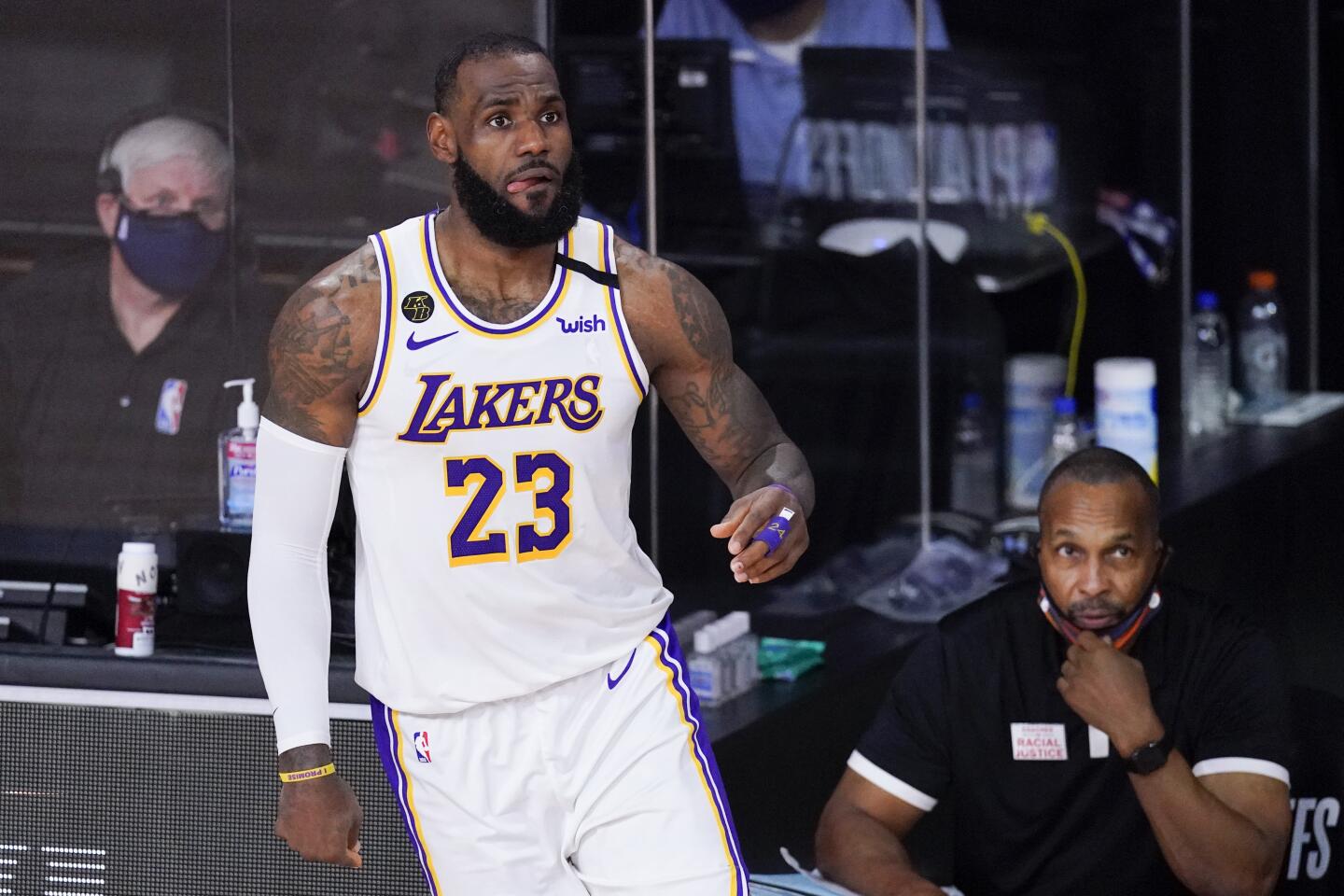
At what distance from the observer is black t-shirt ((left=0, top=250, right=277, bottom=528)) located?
4.12 meters

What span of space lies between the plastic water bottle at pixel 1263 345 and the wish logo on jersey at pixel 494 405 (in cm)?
349

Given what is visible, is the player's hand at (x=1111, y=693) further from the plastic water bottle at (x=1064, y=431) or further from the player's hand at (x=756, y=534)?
the plastic water bottle at (x=1064, y=431)

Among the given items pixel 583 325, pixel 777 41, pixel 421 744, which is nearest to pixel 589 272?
pixel 583 325

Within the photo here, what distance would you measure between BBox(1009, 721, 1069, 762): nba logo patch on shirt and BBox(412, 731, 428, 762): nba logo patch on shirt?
37.5 inches

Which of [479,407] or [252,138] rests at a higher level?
[252,138]

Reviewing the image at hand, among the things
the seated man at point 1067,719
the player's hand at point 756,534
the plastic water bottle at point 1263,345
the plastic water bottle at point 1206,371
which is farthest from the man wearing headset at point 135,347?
the plastic water bottle at point 1263,345

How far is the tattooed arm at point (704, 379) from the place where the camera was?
9.52 ft

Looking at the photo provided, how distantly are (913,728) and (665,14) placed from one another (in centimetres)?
173

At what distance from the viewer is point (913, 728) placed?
11.0 ft

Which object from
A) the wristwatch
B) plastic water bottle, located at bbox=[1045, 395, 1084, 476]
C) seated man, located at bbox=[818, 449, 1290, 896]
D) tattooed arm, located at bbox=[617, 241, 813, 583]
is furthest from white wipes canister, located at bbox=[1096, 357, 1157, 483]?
tattooed arm, located at bbox=[617, 241, 813, 583]

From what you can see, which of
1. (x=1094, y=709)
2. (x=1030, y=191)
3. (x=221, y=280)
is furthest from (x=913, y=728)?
(x=1030, y=191)

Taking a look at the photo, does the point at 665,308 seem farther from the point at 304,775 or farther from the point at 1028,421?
the point at 1028,421

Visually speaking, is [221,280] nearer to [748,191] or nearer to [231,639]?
[231,639]

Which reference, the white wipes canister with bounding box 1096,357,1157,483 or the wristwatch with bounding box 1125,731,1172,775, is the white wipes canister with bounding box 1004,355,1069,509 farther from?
the wristwatch with bounding box 1125,731,1172,775
